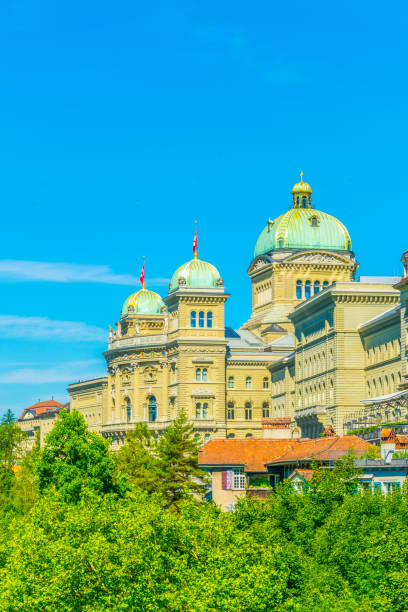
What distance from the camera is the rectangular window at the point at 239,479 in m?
104

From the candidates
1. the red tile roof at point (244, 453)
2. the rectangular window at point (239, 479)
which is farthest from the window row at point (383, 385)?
→ the rectangular window at point (239, 479)

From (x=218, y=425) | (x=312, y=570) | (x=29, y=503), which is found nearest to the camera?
(x=312, y=570)

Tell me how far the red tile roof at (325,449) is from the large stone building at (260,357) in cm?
3643

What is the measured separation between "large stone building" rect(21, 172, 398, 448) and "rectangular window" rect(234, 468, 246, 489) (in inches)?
1397

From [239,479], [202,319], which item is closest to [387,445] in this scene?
[239,479]

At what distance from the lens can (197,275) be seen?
185 m

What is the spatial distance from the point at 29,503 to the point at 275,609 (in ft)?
216

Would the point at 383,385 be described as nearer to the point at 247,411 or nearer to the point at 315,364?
the point at 315,364

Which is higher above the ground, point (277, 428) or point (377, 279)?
point (377, 279)

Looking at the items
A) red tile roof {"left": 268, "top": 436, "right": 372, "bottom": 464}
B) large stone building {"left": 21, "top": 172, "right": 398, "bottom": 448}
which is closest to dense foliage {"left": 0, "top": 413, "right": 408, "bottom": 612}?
red tile roof {"left": 268, "top": 436, "right": 372, "bottom": 464}

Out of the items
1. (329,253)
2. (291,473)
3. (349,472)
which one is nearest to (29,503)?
(291,473)

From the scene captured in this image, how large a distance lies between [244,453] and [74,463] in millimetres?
16399

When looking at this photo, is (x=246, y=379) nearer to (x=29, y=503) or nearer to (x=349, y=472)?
(x=29, y=503)

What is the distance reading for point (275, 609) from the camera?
58594 mm
